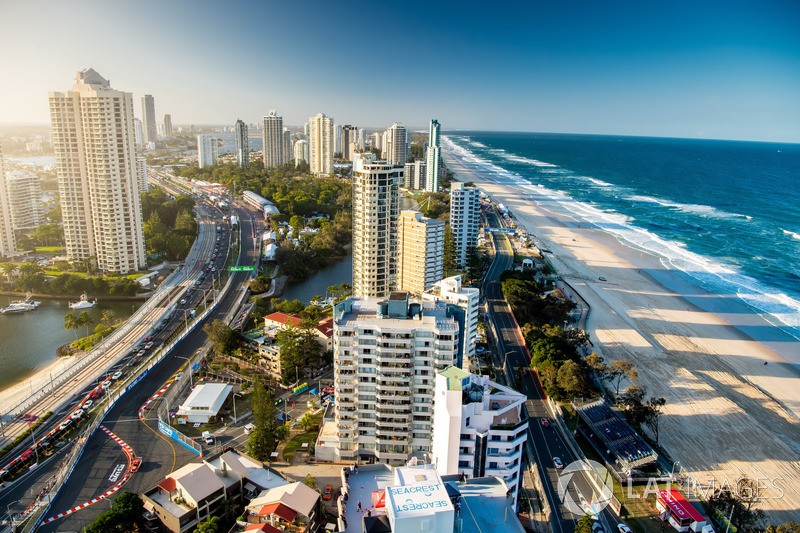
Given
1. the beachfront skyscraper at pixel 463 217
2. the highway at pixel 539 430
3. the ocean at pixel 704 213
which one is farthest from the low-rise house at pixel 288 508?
the ocean at pixel 704 213

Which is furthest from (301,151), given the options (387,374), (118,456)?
(387,374)

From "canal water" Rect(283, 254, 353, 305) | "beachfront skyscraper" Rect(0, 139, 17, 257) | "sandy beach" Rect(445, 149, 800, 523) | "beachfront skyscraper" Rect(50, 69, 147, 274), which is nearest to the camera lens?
"sandy beach" Rect(445, 149, 800, 523)

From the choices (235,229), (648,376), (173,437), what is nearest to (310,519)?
(173,437)

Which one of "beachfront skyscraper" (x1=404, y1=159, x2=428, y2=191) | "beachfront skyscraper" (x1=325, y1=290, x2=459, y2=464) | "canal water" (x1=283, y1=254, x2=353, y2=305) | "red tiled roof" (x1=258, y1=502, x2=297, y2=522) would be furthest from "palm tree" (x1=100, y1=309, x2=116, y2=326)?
"beachfront skyscraper" (x1=404, y1=159, x2=428, y2=191)

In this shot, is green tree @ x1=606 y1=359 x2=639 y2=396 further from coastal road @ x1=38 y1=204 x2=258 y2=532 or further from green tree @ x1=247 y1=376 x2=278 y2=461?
coastal road @ x1=38 y1=204 x2=258 y2=532

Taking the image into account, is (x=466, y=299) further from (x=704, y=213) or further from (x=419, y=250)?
(x=704, y=213)

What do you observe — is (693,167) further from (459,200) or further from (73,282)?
(73,282)
